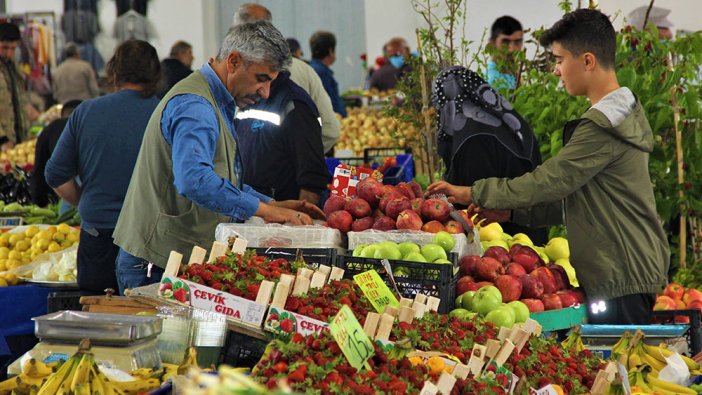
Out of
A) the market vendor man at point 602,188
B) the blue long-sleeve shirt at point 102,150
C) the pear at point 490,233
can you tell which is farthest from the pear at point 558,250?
the blue long-sleeve shirt at point 102,150

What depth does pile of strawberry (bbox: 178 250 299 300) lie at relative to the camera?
2777 mm

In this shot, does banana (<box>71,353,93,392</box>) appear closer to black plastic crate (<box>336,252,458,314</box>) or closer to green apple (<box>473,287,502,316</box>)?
black plastic crate (<box>336,252,458,314</box>)

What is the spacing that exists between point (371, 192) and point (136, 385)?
4.99 feet

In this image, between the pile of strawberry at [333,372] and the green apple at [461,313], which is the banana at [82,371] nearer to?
the pile of strawberry at [333,372]

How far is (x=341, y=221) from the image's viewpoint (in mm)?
3637

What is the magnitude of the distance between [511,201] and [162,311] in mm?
1460

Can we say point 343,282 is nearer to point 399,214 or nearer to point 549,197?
point 399,214

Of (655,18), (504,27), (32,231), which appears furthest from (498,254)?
(655,18)

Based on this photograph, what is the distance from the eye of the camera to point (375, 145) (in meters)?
8.80

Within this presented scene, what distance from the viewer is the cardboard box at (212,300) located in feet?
8.81

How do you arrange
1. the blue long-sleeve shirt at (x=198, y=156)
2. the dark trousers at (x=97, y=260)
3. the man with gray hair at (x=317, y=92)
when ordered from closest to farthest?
1. the blue long-sleeve shirt at (x=198, y=156)
2. the dark trousers at (x=97, y=260)
3. the man with gray hair at (x=317, y=92)

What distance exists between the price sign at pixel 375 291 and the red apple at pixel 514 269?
2.60 ft

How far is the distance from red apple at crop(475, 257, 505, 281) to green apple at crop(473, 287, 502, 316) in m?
0.17

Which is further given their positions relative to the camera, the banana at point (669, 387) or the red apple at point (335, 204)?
the red apple at point (335, 204)
